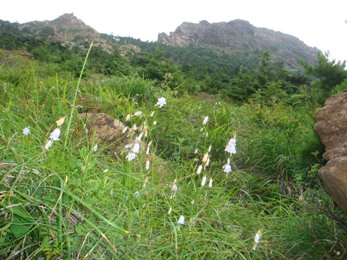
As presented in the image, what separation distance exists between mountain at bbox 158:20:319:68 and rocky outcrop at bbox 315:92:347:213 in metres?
97.9

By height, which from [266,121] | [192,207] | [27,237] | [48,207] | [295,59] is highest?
[48,207]

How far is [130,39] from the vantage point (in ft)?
230

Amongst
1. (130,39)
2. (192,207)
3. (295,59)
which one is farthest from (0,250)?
(295,59)

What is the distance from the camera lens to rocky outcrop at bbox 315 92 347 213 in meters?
1.70

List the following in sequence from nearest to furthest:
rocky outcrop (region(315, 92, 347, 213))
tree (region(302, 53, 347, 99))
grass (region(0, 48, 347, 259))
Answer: grass (region(0, 48, 347, 259)) → rocky outcrop (region(315, 92, 347, 213)) → tree (region(302, 53, 347, 99))

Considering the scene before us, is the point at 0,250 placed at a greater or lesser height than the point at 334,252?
greater

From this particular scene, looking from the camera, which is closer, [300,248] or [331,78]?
[300,248]

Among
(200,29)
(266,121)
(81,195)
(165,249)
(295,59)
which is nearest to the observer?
(81,195)

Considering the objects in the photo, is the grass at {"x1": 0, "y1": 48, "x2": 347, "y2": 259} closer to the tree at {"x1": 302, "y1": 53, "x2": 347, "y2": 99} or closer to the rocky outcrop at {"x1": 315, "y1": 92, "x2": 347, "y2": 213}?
the rocky outcrop at {"x1": 315, "y1": 92, "x2": 347, "y2": 213}

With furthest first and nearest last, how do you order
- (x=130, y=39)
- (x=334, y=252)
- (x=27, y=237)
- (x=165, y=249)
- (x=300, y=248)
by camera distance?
(x=130, y=39) < (x=300, y=248) < (x=334, y=252) < (x=165, y=249) < (x=27, y=237)

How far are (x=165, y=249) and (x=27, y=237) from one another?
695 millimetres

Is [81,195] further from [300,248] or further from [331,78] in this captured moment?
[331,78]

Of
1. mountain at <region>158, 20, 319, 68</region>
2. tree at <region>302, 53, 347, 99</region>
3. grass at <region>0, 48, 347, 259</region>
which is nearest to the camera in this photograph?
grass at <region>0, 48, 347, 259</region>

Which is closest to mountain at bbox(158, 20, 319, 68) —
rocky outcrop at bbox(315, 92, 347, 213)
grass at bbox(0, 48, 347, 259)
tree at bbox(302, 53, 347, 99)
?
tree at bbox(302, 53, 347, 99)
